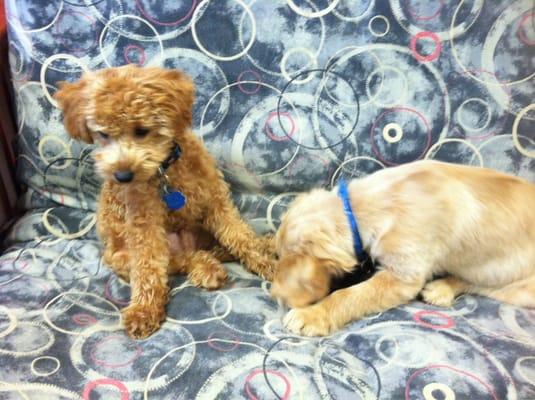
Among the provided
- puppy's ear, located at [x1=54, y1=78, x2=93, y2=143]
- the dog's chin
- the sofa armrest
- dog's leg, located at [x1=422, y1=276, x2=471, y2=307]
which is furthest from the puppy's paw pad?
the sofa armrest

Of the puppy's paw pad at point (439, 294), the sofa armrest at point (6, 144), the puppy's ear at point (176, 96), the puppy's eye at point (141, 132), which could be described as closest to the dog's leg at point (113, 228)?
the puppy's eye at point (141, 132)

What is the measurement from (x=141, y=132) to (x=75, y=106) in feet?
0.71

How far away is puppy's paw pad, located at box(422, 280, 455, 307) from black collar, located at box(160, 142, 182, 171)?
1.00 meters

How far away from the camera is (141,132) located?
4.99 ft

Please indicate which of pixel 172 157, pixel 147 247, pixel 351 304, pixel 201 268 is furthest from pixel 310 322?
pixel 172 157

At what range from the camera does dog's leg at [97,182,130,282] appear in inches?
69.1

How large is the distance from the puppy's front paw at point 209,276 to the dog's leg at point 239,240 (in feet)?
0.38

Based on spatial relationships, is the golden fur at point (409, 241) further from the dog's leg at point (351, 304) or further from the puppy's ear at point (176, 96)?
the puppy's ear at point (176, 96)

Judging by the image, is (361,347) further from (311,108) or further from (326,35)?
(326,35)

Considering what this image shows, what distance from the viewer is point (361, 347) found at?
142cm

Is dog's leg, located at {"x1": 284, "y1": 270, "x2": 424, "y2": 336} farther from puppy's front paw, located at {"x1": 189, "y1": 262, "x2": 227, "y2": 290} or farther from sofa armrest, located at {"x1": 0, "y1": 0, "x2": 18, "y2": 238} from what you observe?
sofa armrest, located at {"x1": 0, "y1": 0, "x2": 18, "y2": 238}

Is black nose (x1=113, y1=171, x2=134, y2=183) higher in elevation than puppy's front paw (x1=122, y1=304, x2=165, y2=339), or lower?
higher

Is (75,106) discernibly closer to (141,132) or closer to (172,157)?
(141,132)

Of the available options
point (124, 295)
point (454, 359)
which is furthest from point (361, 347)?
point (124, 295)
